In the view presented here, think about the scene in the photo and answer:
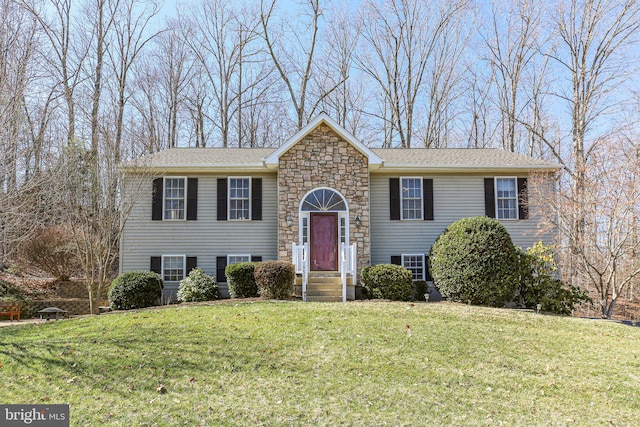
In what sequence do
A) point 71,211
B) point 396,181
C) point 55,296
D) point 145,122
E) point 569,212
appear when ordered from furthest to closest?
point 145,122
point 55,296
point 396,181
point 569,212
point 71,211

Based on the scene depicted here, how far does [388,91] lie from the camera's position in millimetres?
27359

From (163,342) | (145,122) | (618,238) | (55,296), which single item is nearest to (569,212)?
(618,238)

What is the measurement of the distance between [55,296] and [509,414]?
17243 mm

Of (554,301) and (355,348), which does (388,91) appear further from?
(355,348)

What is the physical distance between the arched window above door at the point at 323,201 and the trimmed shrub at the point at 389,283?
94.4 inches

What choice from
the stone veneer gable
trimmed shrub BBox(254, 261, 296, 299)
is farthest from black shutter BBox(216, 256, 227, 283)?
trimmed shrub BBox(254, 261, 296, 299)

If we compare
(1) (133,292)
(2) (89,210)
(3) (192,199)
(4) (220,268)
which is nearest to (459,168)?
(4) (220,268)

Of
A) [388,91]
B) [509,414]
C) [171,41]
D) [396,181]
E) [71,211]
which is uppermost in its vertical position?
[171,41]

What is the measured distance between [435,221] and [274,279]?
6.02 metres

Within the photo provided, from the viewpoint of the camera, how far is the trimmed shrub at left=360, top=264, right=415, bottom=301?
12.6 m

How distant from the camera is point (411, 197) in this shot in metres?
15.1

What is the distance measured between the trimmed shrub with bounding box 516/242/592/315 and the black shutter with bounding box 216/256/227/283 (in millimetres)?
8873

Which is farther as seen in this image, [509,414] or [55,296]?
[55,296]

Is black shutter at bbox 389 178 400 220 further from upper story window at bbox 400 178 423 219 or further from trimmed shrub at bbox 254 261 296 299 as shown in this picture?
trimmed shrub at bbox 254 261 296 299
